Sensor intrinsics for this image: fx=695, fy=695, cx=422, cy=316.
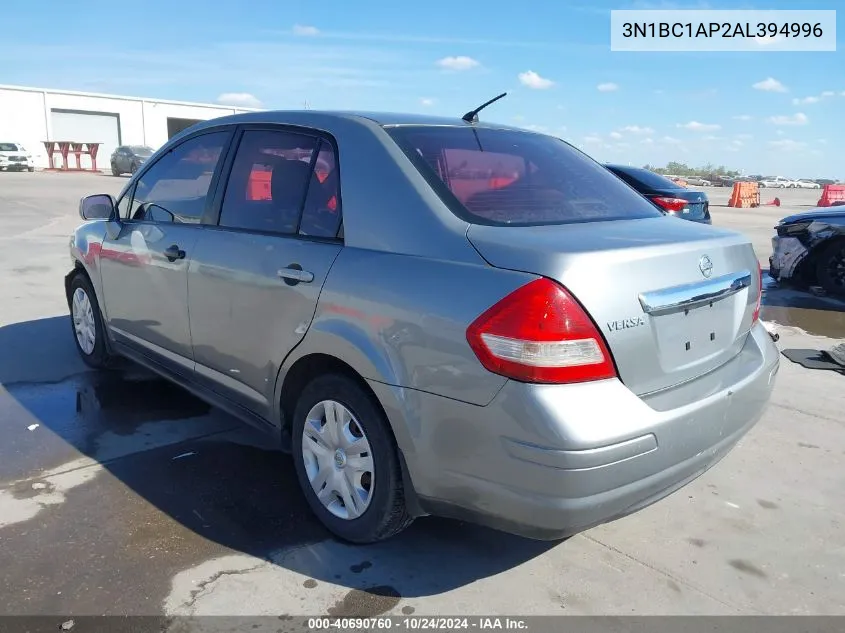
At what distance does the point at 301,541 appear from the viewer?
115 inches

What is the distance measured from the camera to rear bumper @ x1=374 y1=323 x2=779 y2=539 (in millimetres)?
2176

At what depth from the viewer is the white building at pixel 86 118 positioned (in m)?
46.2

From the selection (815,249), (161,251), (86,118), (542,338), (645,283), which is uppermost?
(86,118)

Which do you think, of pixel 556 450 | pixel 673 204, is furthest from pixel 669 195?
pixel 556 450

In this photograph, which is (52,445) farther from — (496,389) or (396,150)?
(496,389)

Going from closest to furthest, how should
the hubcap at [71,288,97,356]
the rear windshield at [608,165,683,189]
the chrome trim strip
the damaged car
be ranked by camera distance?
the chrome trim strip, the hubcap at [71,288,97,356], the damaged car, the rear windshield at [608,165,683,189]

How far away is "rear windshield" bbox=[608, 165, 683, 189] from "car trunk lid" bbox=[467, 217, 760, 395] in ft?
29.5

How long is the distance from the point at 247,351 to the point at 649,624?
2.02 metres

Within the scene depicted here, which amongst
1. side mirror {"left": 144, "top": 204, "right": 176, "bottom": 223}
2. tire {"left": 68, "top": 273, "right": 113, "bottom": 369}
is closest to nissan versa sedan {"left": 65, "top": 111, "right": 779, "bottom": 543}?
side mirror {"left": 144, "top": 204, "right": 176, "bottom": 223}

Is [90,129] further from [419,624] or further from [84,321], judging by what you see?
[419,624]

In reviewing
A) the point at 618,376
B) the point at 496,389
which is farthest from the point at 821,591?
the point at 496,389

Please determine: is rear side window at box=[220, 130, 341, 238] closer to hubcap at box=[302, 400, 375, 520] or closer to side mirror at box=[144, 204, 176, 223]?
side mirror at box=[144, 204, 176, 223]

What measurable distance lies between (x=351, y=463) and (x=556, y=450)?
971 millimetres

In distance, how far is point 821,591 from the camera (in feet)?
8.80
